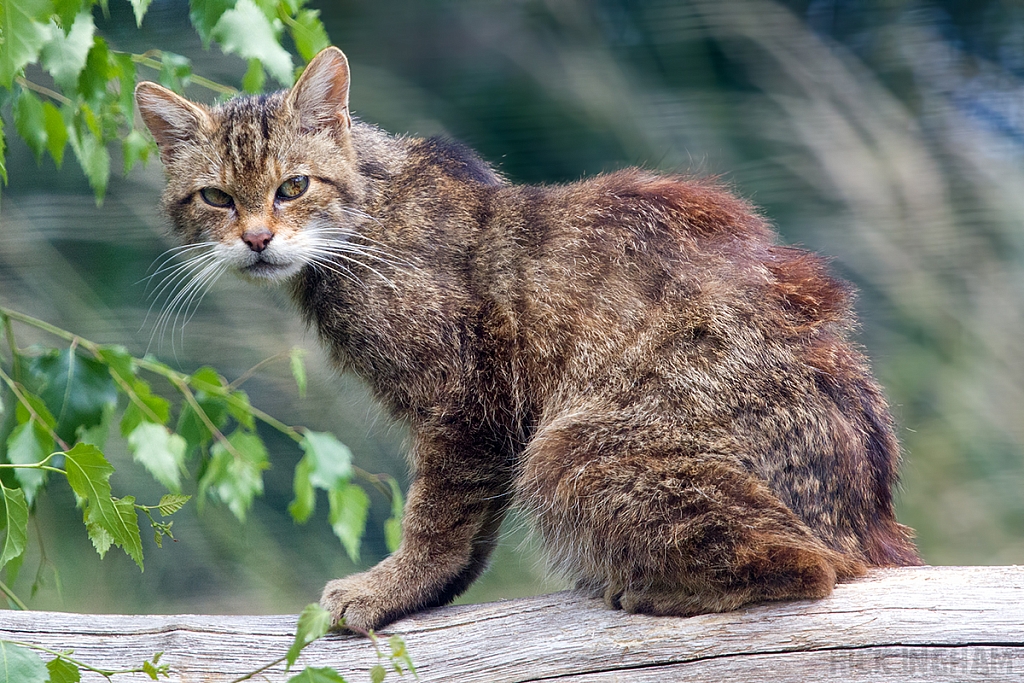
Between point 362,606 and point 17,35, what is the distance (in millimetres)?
1533

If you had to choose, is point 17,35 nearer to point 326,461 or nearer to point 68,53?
point 68,53

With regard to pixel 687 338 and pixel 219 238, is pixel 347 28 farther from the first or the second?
pixel 687 338

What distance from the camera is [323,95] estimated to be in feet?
9.42

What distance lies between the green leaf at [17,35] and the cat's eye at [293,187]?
108cm

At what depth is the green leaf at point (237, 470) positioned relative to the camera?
271 cm

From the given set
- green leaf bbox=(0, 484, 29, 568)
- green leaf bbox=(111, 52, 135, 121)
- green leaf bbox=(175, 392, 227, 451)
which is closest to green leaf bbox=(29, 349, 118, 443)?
green leaf bbox=(175, 392, 227, 451)

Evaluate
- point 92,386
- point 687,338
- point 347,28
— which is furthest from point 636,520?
point 347,28

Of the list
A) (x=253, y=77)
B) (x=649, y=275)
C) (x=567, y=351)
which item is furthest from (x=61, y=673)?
(x=253, y=77)

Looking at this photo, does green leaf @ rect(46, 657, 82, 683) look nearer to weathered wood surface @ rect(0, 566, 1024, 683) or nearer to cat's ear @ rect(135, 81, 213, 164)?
weathered wood surface @ rect(0, 566, 1024, 683)

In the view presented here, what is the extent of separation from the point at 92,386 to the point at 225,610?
315 centimetres

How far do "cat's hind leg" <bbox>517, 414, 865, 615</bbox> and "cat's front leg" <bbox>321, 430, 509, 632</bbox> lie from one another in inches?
9.7

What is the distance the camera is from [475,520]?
8.69ft

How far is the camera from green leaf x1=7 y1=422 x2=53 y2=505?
2.25 meters

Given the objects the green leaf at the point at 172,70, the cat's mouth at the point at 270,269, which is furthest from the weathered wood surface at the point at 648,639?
the green leaf at the point at 172,70
